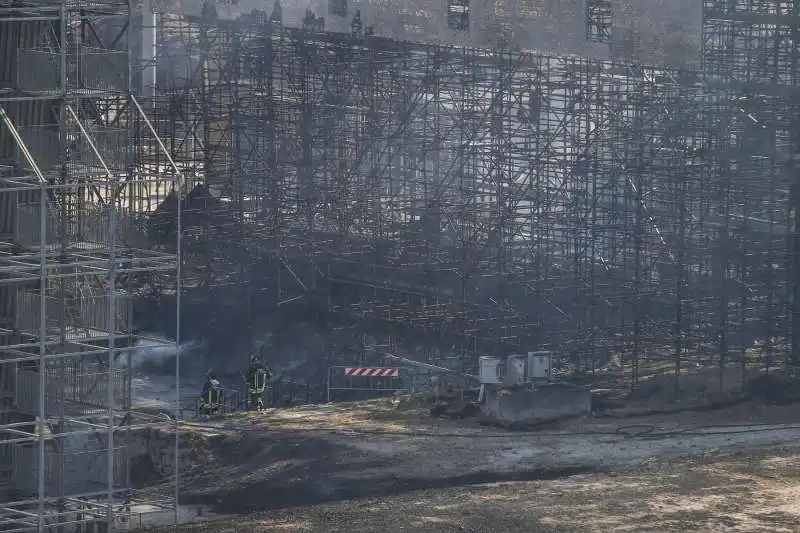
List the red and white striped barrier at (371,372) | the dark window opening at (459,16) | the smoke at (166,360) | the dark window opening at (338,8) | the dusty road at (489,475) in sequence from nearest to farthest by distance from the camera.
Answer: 1. the dusty road at (489,475)
2. the red and white striped barrier at (371,372)
3. the smoke at (166,360)
4. the dark window opening at (459,16)
5. the dark window opening at (338,8)

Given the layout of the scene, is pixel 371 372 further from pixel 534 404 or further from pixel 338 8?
pixel 338 8

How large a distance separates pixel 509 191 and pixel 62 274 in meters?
14.4

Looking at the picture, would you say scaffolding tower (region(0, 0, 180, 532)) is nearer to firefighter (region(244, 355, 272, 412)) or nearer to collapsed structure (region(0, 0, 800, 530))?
collapsed structure (region(0, 0, 800, 530))

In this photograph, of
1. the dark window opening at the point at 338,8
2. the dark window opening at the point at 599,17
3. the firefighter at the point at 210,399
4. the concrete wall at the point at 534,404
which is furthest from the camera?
the dark window opening at the point at 338,8

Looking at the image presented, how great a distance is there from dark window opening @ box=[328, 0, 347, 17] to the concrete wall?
26.4 meters

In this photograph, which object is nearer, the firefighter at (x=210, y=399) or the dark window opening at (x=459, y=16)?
the firefighter at (x=210, y=399)

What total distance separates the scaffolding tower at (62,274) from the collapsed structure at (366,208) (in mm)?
41

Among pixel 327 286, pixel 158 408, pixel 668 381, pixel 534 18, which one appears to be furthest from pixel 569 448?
pixel 534 18

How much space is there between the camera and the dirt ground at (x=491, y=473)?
22219 millimetres

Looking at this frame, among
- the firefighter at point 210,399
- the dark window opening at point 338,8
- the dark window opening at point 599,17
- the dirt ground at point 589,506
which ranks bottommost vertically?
the dirt ground at point 589,506

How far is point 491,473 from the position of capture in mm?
24672

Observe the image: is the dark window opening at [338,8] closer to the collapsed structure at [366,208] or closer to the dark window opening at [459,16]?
the dark window opening at [459,16]

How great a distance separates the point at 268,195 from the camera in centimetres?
3866

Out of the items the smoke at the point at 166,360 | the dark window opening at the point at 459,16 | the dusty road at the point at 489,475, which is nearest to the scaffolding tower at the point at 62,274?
the dusty road at the point at 489,475
